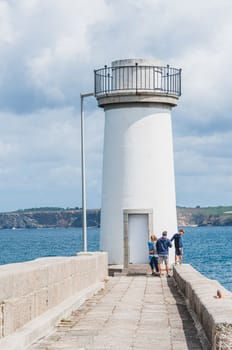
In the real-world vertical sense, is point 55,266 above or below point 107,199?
below

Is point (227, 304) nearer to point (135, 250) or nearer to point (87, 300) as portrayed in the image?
point (87, 300)

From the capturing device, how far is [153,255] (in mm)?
23859

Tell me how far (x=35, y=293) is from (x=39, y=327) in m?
0.76

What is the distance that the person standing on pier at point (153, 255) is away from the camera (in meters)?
23.8

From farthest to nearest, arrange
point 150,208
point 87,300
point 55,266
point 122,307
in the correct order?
point 150,208
point 87,300
point 122,307
point 55,266

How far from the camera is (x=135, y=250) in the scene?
25000 millimetres

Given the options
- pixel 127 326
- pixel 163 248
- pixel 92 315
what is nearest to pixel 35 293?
pixel 127 326

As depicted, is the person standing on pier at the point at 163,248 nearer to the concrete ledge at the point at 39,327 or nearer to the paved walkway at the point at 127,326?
the paved walkway at the point at 127,326

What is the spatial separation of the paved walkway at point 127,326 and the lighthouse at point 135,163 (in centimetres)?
793

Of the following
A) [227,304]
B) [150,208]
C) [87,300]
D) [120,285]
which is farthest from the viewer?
[150,208]

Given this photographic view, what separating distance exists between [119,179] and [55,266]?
12.5m

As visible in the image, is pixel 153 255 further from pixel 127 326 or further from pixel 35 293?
pixel 35 293

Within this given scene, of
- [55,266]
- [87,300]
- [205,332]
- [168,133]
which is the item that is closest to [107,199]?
[168,133]

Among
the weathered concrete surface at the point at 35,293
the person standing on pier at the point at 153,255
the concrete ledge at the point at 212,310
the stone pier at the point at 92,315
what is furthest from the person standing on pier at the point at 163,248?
the concrete ledge at the point at 212,310
